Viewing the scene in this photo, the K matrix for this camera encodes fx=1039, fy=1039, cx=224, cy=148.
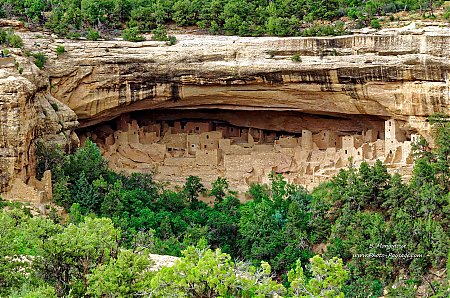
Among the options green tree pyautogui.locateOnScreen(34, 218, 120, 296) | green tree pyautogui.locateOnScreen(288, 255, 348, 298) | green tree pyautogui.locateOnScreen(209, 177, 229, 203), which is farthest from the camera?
green tree pyautogui.locateOnScreen(209, 177, 229, 203)

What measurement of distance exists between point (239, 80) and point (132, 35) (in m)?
3.04

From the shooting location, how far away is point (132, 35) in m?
26.6

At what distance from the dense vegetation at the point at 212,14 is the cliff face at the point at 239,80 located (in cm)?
120

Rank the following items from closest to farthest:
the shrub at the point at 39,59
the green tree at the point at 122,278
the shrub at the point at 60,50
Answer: the green tree at the point at 122,278
the shrub at the point at 39,59
the shrub at the point at 60,50

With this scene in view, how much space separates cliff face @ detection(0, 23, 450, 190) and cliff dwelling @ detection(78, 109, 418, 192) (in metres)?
0.46

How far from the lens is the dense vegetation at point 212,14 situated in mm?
27109

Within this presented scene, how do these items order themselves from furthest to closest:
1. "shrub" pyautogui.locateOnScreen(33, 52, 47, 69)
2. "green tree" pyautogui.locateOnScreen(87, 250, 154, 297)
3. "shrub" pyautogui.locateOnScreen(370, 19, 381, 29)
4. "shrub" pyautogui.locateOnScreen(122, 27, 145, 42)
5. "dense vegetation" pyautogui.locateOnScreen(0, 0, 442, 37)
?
"dense vegetation" pyautogui.locateOnScreen(0, 0, 442, 37)
"shrub" pyautogui.locateOnScreen(122, 27, 145, 42)
"shrub" pyautogui.locateOnScreen(370, 19, 381, 29)
"shrub" pyautogui.locateOnScreen(33, 52, 47, 69)
"green tree" pyautogui.locateOnScreen(87, 250, 154, 297)

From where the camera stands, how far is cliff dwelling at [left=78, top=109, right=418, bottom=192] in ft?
86.0

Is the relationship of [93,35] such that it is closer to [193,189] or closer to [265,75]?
[265,75]

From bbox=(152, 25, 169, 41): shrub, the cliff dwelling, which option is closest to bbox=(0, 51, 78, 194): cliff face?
bbox=(152, 25, 169, 41): shrub

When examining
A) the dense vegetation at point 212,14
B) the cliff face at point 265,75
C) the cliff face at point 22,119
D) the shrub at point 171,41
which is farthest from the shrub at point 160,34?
the cliff face at point 22,119

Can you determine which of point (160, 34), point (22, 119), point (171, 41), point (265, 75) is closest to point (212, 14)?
point (160, 34)

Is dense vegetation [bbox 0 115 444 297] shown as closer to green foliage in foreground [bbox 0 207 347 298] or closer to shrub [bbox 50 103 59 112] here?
green foliage in foreground [bbox 0 207 347 298]

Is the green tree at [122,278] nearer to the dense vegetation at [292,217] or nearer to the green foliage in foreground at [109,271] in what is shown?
the green foliage in foreground at [109,271]
